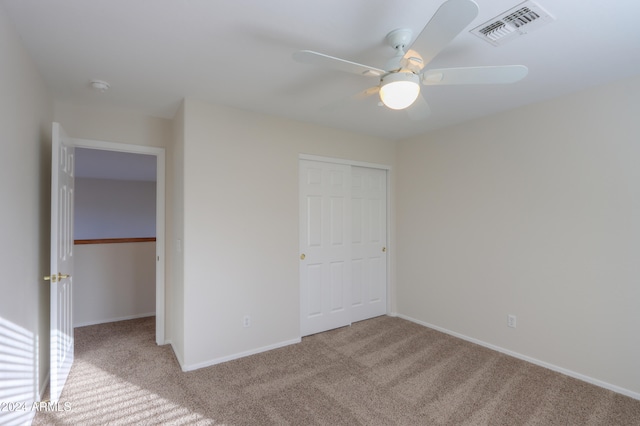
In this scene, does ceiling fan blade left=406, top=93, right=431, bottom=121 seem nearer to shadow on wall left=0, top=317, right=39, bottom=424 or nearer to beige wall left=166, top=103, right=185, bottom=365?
beige wall left=166, top=103, right=185, bottom=365

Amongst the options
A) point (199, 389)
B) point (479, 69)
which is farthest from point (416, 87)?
point (199, 389)

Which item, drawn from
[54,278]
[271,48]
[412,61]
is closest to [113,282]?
[54,278]

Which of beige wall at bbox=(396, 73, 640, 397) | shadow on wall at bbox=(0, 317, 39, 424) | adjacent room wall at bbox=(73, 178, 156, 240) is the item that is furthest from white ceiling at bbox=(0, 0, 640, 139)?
adjacent room wall at bbox=(73, 178, 156, 240)

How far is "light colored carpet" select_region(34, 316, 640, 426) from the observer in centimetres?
208

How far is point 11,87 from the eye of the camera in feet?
5.60

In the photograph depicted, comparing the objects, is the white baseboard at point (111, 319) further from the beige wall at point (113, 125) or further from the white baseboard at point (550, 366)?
the white baseboard at point (550, 366)

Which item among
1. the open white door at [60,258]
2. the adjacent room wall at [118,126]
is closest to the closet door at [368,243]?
the adjacent room wall at [118,126]

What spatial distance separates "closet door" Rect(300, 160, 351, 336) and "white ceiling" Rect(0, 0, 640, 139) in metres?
0.98

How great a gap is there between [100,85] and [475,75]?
8.66 feet

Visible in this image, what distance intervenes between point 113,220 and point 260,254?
19.7 feet

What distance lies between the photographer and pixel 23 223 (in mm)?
1919

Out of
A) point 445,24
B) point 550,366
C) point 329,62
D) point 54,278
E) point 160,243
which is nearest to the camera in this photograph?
point 445,24

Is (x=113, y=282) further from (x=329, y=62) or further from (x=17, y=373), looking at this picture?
(x=329, y=62)

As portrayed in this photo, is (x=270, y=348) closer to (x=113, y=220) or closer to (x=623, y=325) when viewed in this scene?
(x=623, y=325)
